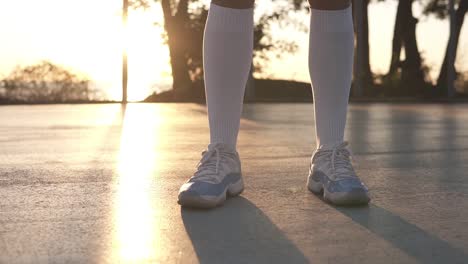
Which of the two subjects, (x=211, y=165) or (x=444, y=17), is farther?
(x=444, y=17)

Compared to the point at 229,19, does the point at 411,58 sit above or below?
below

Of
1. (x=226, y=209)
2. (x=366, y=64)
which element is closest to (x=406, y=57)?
(x=366, y=64)

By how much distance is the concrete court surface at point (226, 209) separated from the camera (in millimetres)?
1516

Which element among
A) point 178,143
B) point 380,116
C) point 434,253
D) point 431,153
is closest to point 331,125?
point 434,253

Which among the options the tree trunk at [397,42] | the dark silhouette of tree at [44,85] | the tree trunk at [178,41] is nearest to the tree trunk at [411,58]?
the tree trunk at [397,42]

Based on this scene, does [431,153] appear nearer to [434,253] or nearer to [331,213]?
[331,213]

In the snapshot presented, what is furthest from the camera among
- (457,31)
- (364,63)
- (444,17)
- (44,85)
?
(444,17)

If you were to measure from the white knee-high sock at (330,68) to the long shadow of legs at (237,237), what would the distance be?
37cm

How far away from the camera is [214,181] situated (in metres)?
2.09

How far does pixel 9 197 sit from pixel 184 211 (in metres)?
0.49

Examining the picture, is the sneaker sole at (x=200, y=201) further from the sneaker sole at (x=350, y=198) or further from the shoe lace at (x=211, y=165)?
→ the sneaker sole at (x=350, y=198)

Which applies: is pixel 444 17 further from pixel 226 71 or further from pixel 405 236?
pixel 405 236

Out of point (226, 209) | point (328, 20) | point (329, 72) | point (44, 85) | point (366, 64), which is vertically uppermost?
point (328, 20)

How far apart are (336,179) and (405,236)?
1.58ft
